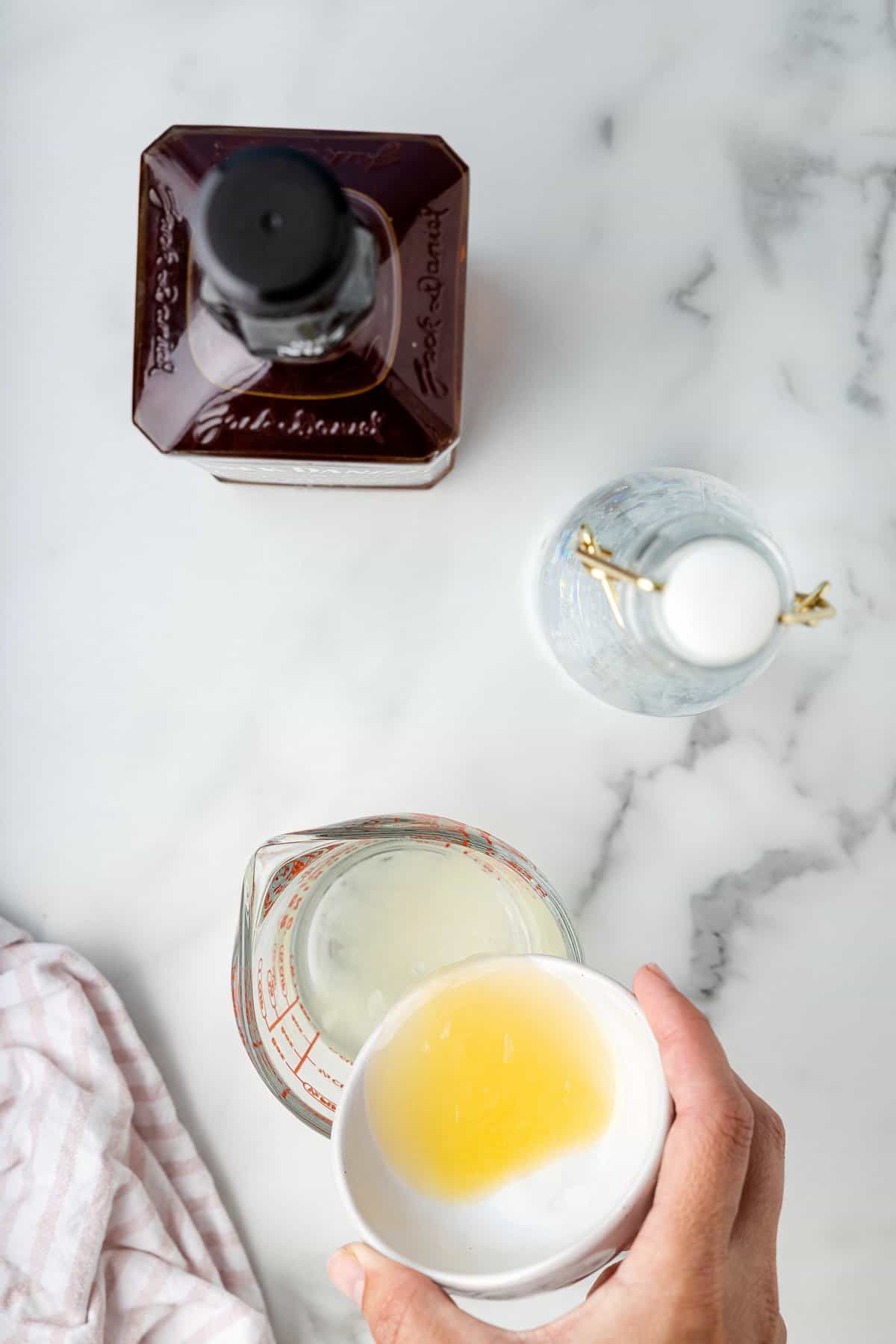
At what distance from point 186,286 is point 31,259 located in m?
0.19

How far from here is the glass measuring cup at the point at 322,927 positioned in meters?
0.55

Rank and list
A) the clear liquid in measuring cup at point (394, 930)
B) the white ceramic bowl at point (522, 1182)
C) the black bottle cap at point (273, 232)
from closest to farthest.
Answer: the black bottle cap at point (273, 232) < the white ceramic bowl at point (522, 1182) < the clear liquid in measuring cup at point (394, 930)

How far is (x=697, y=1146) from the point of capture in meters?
0.47

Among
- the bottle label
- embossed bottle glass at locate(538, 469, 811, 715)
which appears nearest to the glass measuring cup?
embossed bottle glass at locate(538, 469, 811, 715)

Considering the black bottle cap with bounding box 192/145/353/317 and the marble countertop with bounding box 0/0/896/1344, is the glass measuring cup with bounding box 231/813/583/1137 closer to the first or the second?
the marble countertop with bounding box 0/0/896/1344

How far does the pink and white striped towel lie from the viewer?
2.03ft

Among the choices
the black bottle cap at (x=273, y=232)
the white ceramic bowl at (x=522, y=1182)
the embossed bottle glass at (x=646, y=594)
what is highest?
the black bottle cap at (x=273, y=232)

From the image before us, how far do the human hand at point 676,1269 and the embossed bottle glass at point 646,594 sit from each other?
0.16 m

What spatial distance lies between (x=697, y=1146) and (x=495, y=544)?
1.08ft

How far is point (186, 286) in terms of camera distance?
1.63ft

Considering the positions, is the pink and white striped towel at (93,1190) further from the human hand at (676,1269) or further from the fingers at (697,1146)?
the fingers at (697,1146)

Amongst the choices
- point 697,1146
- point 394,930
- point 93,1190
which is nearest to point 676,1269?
point 697,1146

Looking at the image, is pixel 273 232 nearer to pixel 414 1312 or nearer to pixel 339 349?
pixel 339 349

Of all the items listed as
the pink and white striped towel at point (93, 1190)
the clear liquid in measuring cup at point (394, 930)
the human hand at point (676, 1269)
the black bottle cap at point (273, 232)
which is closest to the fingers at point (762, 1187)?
the human hand at point (676, 1269)
